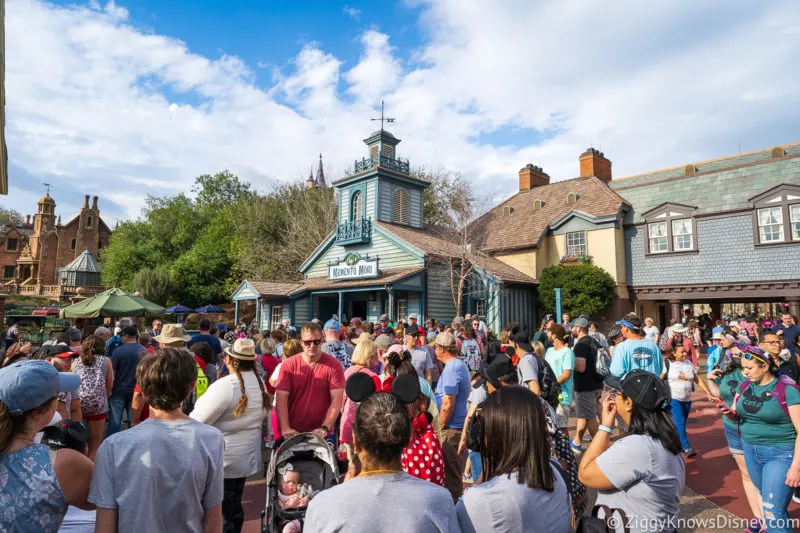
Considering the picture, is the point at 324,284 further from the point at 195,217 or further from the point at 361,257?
the point at 195,217

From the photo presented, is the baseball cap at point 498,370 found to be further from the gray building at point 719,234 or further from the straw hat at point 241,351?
the gray building at point 719,234

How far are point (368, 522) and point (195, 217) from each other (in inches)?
1820

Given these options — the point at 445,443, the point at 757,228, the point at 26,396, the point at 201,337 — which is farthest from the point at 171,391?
the point at 757,228

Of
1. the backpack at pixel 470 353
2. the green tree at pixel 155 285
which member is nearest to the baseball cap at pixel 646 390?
the backpack at pixel 470 353

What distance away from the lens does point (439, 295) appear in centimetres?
1989

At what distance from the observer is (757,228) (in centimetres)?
1784

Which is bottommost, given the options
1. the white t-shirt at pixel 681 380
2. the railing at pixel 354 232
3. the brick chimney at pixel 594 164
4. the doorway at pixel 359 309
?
the white t-shirt at pixel 681 380

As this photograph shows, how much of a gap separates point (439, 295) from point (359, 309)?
15.9 ft

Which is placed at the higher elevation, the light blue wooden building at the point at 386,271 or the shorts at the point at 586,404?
the light blue wooden building at the point at 386,271

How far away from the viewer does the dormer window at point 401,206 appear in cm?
2302

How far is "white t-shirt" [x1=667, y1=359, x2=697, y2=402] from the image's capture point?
653cm

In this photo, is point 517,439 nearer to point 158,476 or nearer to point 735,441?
point 158,476

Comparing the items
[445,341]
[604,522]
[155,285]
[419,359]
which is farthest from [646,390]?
[155,285]

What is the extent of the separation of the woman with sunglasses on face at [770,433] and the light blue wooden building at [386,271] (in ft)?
47.0
